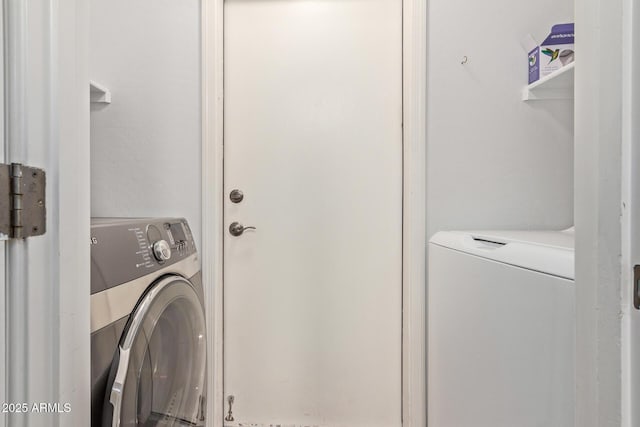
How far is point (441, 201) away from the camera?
4.36ft

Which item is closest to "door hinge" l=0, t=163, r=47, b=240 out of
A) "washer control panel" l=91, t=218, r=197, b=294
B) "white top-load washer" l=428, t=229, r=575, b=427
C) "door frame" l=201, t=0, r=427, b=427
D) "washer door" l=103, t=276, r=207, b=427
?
"washer control panel" l=91, t=218, r=197, b=294

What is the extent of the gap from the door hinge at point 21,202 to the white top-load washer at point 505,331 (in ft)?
2.56

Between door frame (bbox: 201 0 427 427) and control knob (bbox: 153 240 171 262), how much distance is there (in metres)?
0.36

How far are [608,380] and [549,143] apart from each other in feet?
3.90

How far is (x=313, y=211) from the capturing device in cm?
145

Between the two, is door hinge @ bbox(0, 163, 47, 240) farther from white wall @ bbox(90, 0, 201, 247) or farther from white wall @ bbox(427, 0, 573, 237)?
white wall @ bbox(427, 0, 573, 237)

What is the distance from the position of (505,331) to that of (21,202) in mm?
856

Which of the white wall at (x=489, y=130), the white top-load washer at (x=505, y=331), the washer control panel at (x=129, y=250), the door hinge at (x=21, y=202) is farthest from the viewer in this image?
the white wall at (x=489, y=130)

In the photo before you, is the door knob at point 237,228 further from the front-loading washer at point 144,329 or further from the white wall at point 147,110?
the front-loading washer at point 144,329

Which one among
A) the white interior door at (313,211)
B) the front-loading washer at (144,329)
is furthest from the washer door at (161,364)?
the white interior door at (313,211)

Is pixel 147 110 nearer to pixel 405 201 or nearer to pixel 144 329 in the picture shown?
pixel 144 329

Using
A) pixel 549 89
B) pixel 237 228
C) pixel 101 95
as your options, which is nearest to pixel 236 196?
pixel 237 228

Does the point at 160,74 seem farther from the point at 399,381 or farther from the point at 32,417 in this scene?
the point at 399,381

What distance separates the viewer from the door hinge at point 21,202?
0.38m
